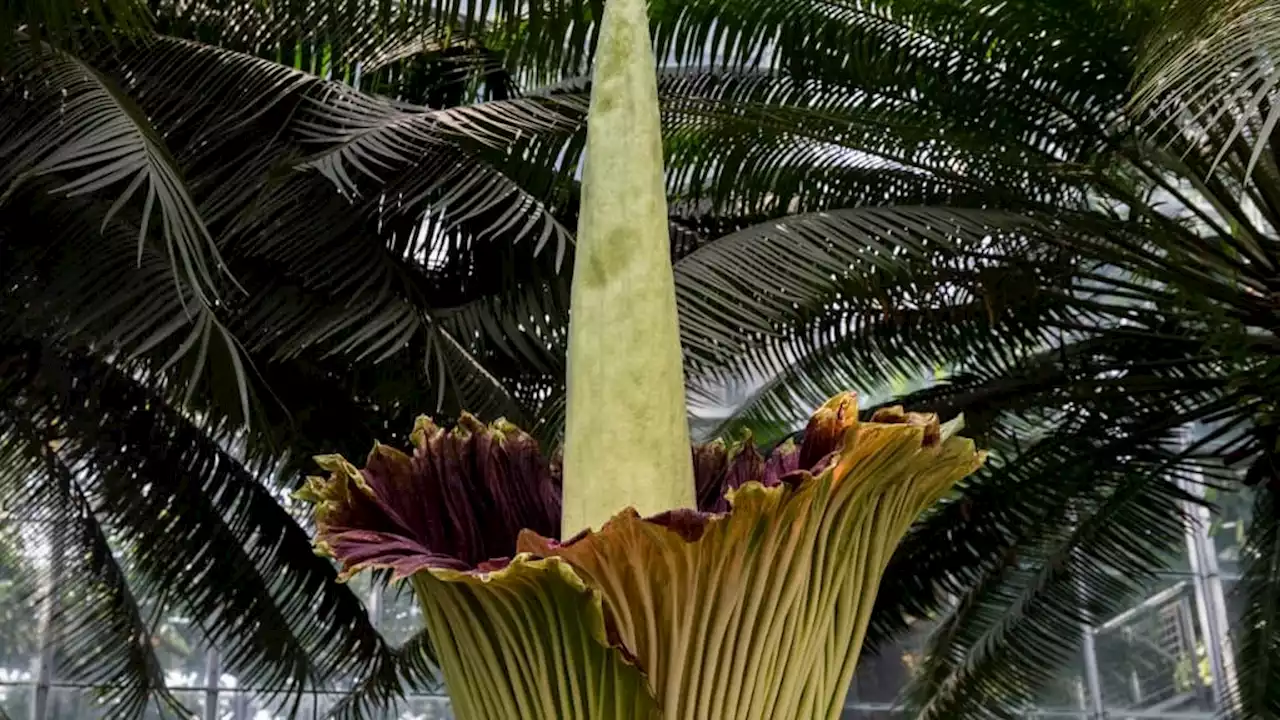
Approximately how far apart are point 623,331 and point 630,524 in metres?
0.24

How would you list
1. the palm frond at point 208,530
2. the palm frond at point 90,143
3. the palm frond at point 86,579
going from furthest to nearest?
the palm frond at point 86,579
the palm frond at point 208,530
the palm frond at point 90,143

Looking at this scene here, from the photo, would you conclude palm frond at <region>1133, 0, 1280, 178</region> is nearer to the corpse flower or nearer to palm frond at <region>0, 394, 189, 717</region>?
the corpse flower

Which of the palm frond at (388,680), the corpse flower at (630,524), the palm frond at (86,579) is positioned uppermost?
the palm frond at (86,579)

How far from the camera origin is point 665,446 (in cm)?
117

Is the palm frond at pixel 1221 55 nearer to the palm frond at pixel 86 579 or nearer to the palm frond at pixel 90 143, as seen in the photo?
the palm frond at pixel 90 143

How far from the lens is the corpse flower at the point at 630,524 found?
3.37ft

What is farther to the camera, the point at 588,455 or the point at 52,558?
the point at 52,558

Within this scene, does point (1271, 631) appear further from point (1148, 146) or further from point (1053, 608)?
point (1148, 146)

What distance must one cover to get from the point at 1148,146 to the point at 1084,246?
0.48 m

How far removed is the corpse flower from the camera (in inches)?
40.4

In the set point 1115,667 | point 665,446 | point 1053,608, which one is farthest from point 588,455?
point 1115,667

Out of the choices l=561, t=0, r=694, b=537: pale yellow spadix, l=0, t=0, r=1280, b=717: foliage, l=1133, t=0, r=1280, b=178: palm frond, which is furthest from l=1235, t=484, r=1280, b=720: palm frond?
l=561, t=0, r=694, b=537: pale yellow spadix

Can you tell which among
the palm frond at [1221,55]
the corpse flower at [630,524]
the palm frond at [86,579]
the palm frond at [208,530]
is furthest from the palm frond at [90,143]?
the palm frond at [86,579]

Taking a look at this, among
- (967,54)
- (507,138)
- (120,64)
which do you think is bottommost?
(507,138)
